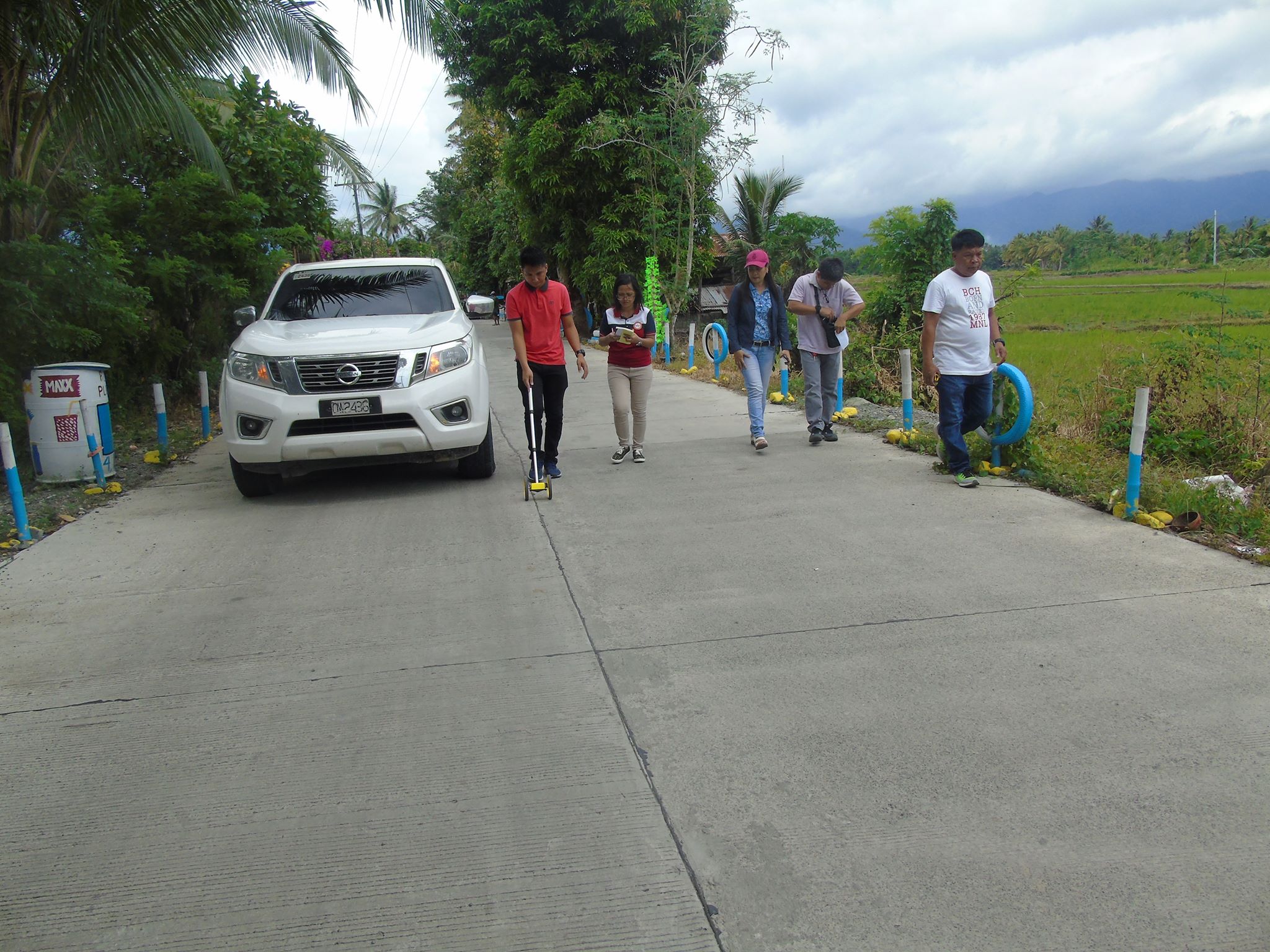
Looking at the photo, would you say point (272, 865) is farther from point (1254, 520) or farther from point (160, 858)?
point (1254, 520)

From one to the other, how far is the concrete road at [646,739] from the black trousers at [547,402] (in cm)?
154

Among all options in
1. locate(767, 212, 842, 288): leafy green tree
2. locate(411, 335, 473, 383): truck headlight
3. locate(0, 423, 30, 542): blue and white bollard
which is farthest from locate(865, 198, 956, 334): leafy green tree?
locate(767, 212, 842, 288): leafy green tree

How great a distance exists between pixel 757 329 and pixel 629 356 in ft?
4.34

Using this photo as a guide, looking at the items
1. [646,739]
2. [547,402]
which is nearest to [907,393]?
[547,402]

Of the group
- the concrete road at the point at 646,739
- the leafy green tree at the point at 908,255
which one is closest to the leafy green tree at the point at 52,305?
the concrete road at the point at 646,739

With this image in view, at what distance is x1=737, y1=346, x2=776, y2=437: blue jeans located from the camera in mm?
8945

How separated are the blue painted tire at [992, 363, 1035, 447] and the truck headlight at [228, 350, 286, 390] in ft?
17.6

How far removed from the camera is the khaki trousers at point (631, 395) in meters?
8.43

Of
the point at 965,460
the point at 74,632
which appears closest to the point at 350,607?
the point at 74,632

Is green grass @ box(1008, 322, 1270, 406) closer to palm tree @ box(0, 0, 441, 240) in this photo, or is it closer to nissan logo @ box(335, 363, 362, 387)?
nissan logo @ box(335, 363, 362, 387)

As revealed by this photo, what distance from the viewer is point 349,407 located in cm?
714

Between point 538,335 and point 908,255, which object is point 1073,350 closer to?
point 908,255

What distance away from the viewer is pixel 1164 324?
2434 cm

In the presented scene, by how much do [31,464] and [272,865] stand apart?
24.3 feet
